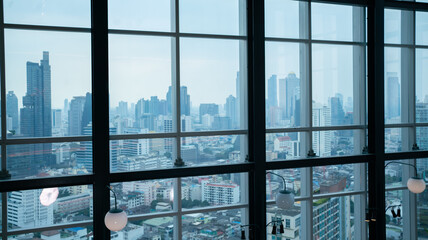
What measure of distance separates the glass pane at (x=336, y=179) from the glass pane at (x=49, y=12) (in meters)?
5.99

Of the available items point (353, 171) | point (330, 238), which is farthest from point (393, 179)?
point (330, 238)

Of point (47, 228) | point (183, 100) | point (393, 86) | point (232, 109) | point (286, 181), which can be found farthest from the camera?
point (393, 86)

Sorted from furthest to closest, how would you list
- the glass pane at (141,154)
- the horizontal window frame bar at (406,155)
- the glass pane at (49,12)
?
1. the horizontal window frame bar at (406,155)
2. the glass pane at (141,154)
3. the glass pane at (49,12)

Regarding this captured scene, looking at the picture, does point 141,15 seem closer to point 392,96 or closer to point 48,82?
point 48,82

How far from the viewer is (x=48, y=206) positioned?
632 centimetres

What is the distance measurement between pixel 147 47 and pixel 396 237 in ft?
25.4

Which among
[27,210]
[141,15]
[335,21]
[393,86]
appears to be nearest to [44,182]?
[27,210]

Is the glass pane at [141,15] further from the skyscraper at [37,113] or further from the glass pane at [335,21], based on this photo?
the glass pane at [335,21]

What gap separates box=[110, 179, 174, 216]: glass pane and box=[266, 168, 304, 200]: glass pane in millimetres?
2174

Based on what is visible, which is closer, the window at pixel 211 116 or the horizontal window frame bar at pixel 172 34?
the window at pixel 211 116

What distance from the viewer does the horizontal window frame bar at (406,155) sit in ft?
28.6

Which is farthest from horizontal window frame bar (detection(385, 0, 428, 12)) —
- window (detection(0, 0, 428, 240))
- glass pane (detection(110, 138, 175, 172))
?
glass pane (detection(110, 138, 175, 172))

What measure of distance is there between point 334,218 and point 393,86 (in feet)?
12.3

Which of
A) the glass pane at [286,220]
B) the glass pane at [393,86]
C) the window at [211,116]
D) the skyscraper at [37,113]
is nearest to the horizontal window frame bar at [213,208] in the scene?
the window at [211,116]
